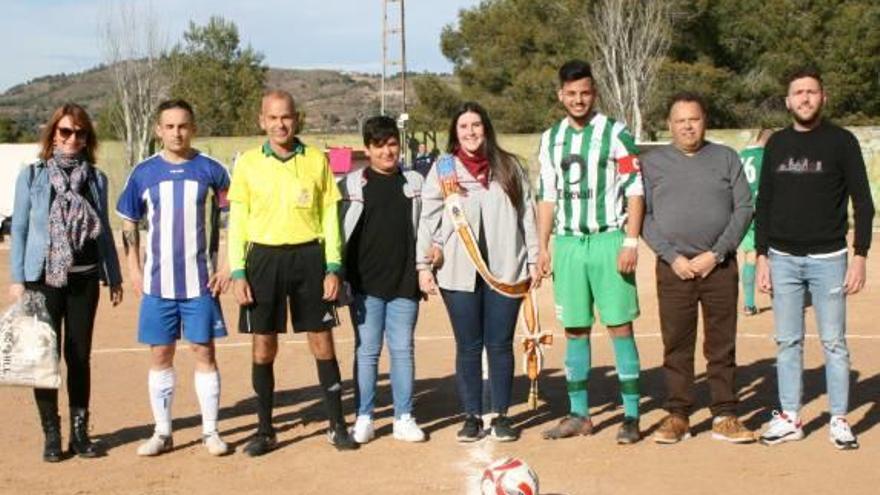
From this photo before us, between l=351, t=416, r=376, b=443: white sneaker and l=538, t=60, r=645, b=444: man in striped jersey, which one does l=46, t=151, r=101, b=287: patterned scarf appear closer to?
l=351, t=416, r=376, b=443: white sneaker

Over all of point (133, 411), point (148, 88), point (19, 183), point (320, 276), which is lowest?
point (133, 411)

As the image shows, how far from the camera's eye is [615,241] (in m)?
7.04

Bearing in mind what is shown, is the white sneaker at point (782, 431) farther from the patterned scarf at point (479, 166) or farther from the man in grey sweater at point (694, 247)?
the patterned scarf at point (479, 166)

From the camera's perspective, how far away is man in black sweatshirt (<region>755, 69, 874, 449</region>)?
6.76 m

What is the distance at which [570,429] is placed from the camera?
23.9ft

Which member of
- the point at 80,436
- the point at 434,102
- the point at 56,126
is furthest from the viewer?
the point at 434,102

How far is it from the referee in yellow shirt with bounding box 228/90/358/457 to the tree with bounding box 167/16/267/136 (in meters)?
41.9

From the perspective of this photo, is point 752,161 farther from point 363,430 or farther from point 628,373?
point 363,430

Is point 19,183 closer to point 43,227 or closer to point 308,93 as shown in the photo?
point 43,227

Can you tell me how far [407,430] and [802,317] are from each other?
7.73 feet

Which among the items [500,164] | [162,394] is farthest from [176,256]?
[500,164]

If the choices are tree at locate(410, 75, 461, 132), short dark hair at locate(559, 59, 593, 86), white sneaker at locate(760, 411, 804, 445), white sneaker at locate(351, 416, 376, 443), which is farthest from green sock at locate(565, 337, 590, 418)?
tree at locate(410, 75, 461, 132)

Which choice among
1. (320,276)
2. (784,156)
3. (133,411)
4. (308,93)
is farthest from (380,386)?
(308,93)

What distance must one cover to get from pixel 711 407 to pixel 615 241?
113cm
